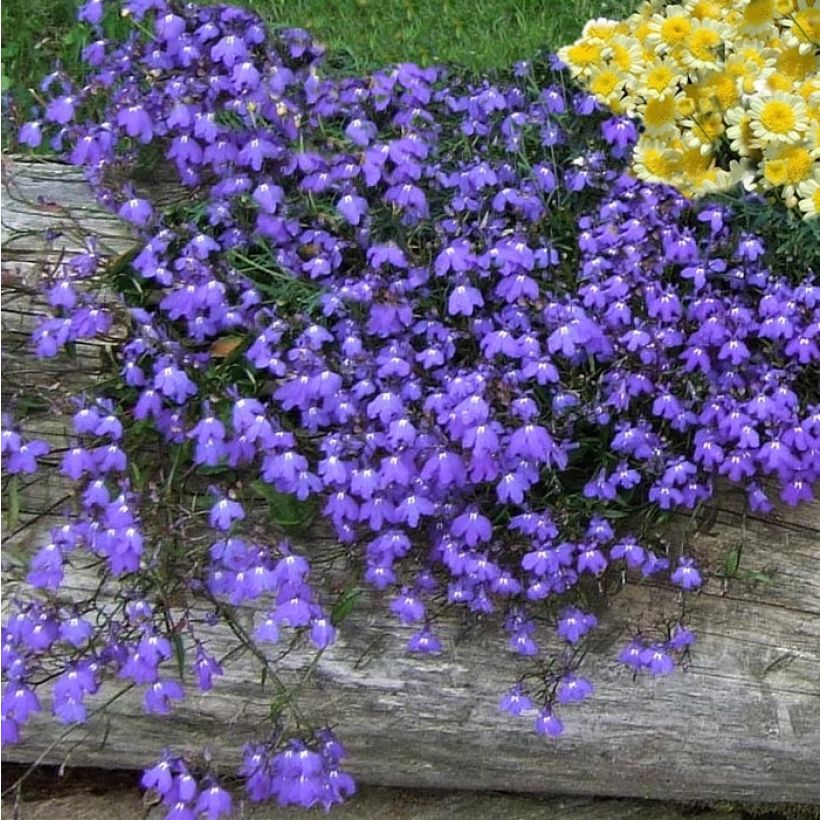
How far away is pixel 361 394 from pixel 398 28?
121 centimetres

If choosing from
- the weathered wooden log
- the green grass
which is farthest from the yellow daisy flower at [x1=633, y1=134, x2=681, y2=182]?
the green grass

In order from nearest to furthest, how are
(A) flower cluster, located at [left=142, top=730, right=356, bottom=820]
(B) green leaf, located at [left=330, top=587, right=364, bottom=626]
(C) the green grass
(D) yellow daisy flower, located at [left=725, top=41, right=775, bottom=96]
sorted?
(A) flower cluster, located at [left=142, top=730, right=356, bottom=820] → (B) green leaf, located at [left=330, top=587, right=364, bottom=626] → (D) yellow daisy flower, located at [left=725, top=41, right=775, bottom=96] → (C) the green grass

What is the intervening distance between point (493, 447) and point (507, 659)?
15.2 inches

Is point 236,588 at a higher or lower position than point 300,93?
lower

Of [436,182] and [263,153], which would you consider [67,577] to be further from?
[436,182]

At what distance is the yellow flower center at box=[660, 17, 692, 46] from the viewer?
5.30 feet

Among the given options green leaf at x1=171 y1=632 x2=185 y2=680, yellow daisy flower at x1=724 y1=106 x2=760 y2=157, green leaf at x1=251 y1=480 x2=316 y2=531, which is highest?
yellow daisy flower at x1=724 y1=106 x2=760 y2=157

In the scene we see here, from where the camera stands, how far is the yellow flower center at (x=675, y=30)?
1.62m

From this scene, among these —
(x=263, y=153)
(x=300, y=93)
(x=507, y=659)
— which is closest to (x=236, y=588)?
(x=507, y=659)

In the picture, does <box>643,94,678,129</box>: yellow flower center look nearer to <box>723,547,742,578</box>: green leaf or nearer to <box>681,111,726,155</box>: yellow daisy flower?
<box>681,111,726,155</box>: yellow daisy flower

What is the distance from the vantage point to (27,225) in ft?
5.31

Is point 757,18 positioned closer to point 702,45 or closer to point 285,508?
point 702,45

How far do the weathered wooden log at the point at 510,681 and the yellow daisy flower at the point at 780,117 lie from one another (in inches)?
20.0

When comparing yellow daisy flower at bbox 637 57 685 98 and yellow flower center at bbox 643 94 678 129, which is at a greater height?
yellow daisy flower at bbox 637 57 685 98
